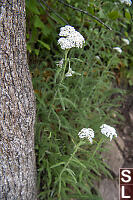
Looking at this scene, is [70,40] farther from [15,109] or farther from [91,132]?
[91,132]

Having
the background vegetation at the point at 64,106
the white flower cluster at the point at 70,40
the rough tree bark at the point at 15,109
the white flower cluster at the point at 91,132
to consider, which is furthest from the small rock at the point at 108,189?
the white flower cluster at the point at 70,40

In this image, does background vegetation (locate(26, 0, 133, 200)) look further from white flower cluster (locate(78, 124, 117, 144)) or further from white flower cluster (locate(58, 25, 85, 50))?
white flower cluster (locate(58, 25, 85, 50))

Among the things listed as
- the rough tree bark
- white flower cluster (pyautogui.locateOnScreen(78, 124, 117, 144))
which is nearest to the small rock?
the rough tree bark

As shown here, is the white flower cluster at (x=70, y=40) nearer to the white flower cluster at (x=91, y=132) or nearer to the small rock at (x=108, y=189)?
the white flower cluster at (x=91, y=132)

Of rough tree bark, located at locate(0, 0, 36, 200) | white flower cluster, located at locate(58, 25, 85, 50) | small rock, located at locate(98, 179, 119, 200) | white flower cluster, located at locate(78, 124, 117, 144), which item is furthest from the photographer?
small rock, located at locate(98, 179, 119, 200)

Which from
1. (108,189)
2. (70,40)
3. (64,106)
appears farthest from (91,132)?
(108,189)

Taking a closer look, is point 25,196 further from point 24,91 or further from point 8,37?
point 8,37

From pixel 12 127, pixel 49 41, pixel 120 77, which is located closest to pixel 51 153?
pixel 12 127

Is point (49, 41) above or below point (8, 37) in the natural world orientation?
above
